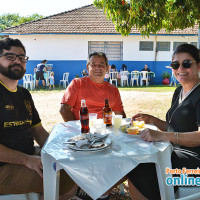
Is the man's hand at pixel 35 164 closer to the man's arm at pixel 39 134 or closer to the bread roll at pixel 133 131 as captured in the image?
the man's arm at pixel 39 134

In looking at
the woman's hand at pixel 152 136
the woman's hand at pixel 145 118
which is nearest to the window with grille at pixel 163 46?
the woman's hand at pixel 145 118

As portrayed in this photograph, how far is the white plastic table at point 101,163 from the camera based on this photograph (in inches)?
57.7

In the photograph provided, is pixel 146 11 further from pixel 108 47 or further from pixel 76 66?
pixel 76 66

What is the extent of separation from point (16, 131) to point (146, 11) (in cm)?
258

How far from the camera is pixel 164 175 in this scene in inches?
64.4

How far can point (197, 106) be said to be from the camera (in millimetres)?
1906

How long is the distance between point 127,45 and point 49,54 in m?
5.54

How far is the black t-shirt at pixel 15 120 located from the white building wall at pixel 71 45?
13107 mm

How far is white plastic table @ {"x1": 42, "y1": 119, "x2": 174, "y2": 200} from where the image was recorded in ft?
4.81

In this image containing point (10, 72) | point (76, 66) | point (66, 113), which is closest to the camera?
point (10, 72)

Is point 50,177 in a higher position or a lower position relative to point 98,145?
lower

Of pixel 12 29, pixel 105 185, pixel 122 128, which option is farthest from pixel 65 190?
pixel 12 29

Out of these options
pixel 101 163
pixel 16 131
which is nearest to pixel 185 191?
pixel 101 163

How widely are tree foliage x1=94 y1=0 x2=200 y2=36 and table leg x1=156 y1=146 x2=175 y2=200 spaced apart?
7.43ft
